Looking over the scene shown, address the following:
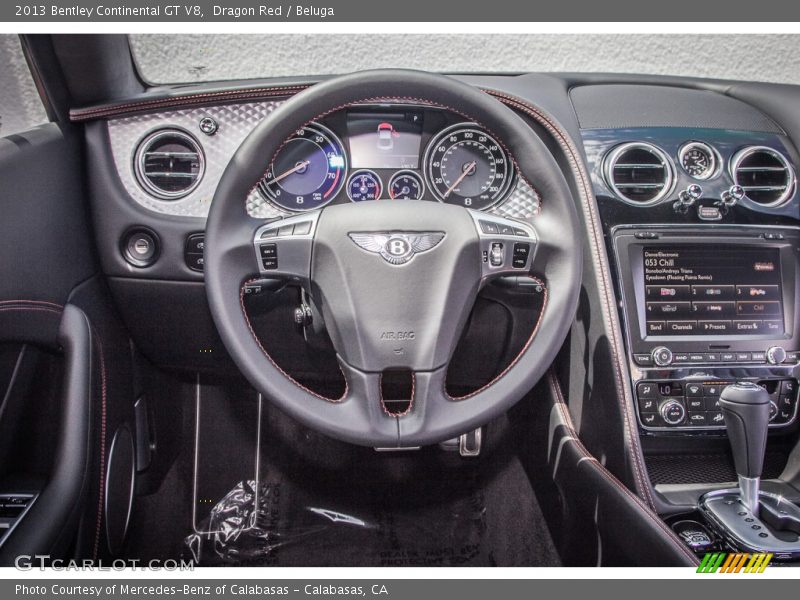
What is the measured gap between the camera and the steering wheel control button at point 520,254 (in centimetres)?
111

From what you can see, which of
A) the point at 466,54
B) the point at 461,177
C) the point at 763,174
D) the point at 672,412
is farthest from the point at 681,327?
the point at 466,54

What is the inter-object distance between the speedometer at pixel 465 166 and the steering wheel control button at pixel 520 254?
0.71ft

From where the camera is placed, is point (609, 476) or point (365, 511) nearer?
point (609, 476)

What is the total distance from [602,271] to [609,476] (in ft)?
1.29

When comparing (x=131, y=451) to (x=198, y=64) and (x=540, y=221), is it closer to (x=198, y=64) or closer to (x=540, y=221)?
(x=198, y=64)

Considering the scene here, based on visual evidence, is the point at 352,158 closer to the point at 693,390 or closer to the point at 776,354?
the point at 693,390

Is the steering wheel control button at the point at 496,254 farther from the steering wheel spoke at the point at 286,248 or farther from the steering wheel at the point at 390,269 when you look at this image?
the steering wheel spoke at the point at 286,248

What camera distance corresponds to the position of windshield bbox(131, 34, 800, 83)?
4.89ft

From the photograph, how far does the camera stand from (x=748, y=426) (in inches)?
43.7

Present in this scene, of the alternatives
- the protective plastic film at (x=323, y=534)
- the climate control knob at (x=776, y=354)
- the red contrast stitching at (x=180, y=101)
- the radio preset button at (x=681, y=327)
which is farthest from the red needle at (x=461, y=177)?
the protective plastic film at (x=323, y=534)

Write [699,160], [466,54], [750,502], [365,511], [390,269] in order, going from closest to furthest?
1. [390,269]
2. [750,502]
3. [699,160]
4. [466,54]
5. [365,511]

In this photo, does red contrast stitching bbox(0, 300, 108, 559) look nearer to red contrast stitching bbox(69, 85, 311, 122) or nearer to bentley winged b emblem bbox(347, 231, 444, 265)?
red contrast stitching bbox(69, 85, 311, 122)

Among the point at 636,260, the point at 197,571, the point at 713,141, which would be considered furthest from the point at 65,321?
the point at 713,141

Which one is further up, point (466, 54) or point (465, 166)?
point (466, 54)
